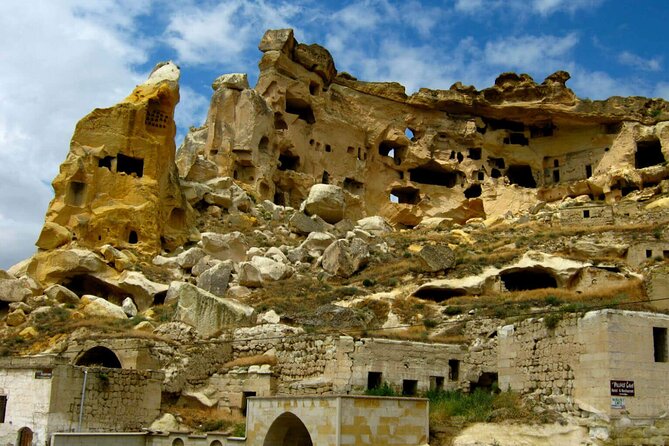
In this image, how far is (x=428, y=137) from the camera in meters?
48.3

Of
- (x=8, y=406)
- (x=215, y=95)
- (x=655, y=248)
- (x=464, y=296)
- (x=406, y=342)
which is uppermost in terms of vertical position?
(x=215, y=95)

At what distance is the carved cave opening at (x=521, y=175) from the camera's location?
49656 millimetres

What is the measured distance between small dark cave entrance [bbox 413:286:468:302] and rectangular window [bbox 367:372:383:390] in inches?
328

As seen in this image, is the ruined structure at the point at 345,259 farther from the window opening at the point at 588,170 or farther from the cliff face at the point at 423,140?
the window opening at the point at 588,170

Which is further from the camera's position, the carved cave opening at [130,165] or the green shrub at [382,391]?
the carved cave opening at [130,165]

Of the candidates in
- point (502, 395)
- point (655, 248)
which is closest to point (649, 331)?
point (502, 395)

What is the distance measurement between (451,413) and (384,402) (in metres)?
2.11

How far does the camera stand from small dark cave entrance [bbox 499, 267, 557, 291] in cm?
2662

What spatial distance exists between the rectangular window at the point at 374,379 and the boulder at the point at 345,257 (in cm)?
1163

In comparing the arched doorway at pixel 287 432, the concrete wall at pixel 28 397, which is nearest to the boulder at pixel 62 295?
the concrete wall at pixel 28 397

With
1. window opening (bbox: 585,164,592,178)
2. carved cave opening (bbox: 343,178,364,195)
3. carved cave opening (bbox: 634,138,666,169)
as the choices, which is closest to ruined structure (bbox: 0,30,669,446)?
carved cave opening (bbox: 634,138,666,169)

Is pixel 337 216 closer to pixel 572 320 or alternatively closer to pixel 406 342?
pixel 406 342

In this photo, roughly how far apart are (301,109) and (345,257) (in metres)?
17.8

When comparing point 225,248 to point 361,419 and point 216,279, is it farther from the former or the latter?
point 361,419
